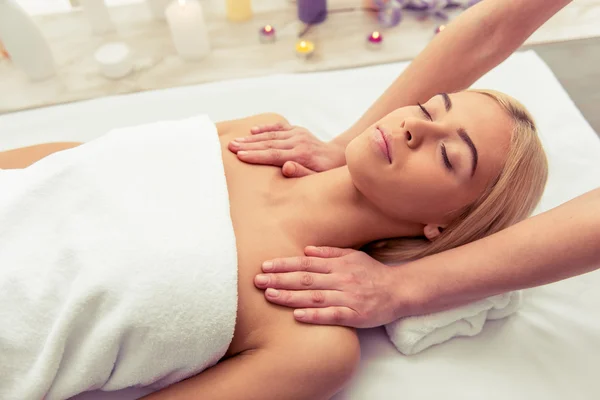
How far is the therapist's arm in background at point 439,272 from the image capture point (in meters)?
0.89

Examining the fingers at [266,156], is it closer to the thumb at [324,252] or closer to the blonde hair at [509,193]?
the thumb at [324,252]

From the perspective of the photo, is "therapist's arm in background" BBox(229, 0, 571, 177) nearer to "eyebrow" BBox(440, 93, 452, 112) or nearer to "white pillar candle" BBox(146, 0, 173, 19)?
"eyebrow" BBox(440, 93, 452, 112)

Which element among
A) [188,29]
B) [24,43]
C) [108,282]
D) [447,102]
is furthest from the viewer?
[188,29]

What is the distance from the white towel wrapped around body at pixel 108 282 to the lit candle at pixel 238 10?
1237mm

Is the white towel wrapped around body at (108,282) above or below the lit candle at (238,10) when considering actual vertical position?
below

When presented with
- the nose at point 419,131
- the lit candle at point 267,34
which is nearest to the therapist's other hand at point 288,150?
the nose at point 419,131

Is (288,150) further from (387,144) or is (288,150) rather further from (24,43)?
(24,43)

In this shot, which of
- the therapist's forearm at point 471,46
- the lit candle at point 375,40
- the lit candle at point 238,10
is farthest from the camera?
the lit candle at point 238,10

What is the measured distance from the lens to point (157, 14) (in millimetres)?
2057

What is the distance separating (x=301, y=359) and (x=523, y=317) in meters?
0.52

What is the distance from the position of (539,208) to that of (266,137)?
672mm

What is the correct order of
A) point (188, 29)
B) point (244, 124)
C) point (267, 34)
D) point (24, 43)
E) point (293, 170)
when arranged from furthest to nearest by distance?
point (267, 34) < point (188, 29) < point (24, 43) < point (244, 124) < point (293, 170)

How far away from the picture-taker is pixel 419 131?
96cm

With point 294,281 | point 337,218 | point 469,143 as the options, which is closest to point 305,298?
point 294,281
